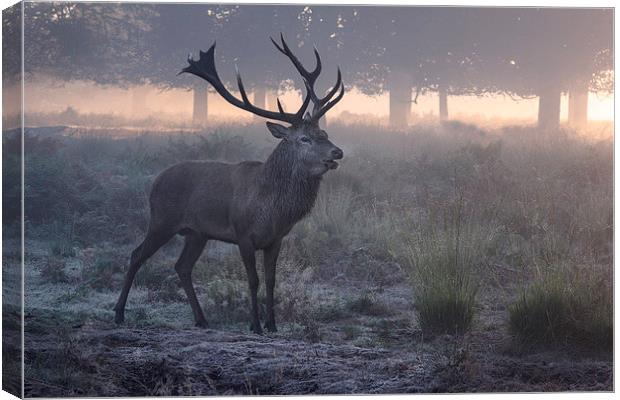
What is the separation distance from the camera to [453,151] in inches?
458

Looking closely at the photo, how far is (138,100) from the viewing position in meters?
11.9

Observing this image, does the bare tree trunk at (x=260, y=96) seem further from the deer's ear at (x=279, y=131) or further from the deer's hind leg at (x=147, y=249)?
the deer's ear at (x=279, y=131)

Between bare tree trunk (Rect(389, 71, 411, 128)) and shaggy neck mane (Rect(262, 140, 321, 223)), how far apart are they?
2.77m

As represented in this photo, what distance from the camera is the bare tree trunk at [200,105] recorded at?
1254 cm

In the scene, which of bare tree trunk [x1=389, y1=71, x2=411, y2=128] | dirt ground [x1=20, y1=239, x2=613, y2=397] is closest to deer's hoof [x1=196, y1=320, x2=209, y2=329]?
dirt ground [x1=20, y1=239, x2=613, y2=397]

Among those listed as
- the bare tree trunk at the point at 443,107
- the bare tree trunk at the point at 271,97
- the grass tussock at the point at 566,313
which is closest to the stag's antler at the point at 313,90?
the grass tussock at the point at 566,313

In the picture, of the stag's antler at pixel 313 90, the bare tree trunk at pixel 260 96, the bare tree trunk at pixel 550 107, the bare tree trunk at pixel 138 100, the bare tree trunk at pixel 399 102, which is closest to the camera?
the stag's antler at pixel 313 90

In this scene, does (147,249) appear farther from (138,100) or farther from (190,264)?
(138,100)

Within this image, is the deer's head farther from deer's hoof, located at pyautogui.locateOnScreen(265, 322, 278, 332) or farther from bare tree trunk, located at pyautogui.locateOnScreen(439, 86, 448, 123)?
bare tree trunk, located at pyautogui.locateOnScreen(439, 86, 448, 123)

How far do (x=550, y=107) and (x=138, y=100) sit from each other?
452 cm

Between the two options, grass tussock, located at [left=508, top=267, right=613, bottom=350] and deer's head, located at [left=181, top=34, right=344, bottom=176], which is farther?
deer's head, located at [left=181, top=34, right=344, bottom=176]

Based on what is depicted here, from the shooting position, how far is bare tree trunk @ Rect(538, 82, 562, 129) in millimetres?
10070

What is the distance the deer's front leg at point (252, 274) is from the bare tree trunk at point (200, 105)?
473 cm

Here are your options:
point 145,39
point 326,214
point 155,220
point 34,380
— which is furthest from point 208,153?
point 34,380
